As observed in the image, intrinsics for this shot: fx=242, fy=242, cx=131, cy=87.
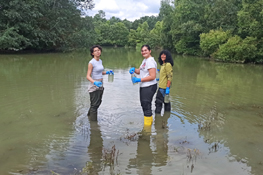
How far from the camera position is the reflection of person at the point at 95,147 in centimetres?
361

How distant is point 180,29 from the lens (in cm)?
4103

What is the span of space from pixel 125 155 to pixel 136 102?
11.8 feet

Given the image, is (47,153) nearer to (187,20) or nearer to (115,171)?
(115,171)

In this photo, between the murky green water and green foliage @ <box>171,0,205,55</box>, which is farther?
green foliage @ <box>171,0,205,55</box>

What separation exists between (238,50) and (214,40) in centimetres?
511

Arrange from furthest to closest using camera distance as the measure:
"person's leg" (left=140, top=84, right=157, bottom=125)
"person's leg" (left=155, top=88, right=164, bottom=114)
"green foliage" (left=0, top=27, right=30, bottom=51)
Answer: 1. "green foliage" (left=0, top=27, right=30, bottom=51)
2. "person's leg" (left=155, top=88, right=164, bottom=114)
3. "person's leg" (left=140, top=84, right=157, bottom=125)

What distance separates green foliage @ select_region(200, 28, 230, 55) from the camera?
28375 mm

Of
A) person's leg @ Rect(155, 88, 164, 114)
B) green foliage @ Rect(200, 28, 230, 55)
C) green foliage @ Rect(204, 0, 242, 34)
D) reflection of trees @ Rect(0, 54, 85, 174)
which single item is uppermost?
green foliage @ Rect(204, 0, 242, 34)

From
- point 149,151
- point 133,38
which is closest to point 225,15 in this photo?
point 149,151

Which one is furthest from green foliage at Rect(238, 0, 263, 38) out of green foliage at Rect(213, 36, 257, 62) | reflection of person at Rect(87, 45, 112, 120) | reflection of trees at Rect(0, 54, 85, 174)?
reflection of person at Rect(87, 45, 112, 120)

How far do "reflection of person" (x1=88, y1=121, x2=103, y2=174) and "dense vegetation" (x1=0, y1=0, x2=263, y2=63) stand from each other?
68.9 feet

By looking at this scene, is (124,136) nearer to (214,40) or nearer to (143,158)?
(143,158)

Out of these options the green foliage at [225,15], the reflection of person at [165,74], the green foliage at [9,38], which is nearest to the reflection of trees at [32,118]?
the reflection of person at [165,74]

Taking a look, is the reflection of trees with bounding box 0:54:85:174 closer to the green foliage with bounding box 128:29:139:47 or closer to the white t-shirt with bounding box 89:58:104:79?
the white t-shirt with bounding box 89:58:104:79
